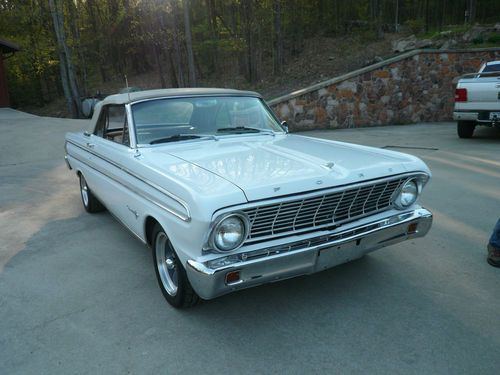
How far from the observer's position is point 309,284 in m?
3.33

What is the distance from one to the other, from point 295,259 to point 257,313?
62cm

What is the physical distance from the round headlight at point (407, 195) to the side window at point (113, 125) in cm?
236

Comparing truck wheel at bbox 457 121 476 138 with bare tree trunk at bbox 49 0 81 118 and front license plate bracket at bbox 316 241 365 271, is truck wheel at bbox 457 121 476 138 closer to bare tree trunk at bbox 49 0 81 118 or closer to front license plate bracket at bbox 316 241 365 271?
front license plate bracket at bbox 316 241 365 271

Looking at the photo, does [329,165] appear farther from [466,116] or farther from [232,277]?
[466,116]

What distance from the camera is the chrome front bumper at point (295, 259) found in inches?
96.3

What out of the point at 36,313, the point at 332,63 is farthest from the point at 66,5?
the point at 36,313

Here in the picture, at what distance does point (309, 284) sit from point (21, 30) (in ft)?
109

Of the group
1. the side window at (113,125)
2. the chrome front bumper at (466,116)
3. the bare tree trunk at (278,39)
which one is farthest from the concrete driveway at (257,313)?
the bare tree trunk at (278,39)

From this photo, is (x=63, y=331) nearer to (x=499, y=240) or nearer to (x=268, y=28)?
(x=499, y=240)

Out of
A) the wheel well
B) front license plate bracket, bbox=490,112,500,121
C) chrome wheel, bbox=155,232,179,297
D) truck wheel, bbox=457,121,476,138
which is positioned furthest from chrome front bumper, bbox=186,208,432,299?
truck wheel, bbox=457,121,476,138

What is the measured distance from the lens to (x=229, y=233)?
2475mm

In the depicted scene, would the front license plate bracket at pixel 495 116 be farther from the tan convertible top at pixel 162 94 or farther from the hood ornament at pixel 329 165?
the hood ornament at pixel 329 165

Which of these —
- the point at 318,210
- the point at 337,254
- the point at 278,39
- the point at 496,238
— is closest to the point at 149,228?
the point at 318,210

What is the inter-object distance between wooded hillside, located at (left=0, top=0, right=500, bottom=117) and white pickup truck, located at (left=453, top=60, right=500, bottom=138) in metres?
13.7
